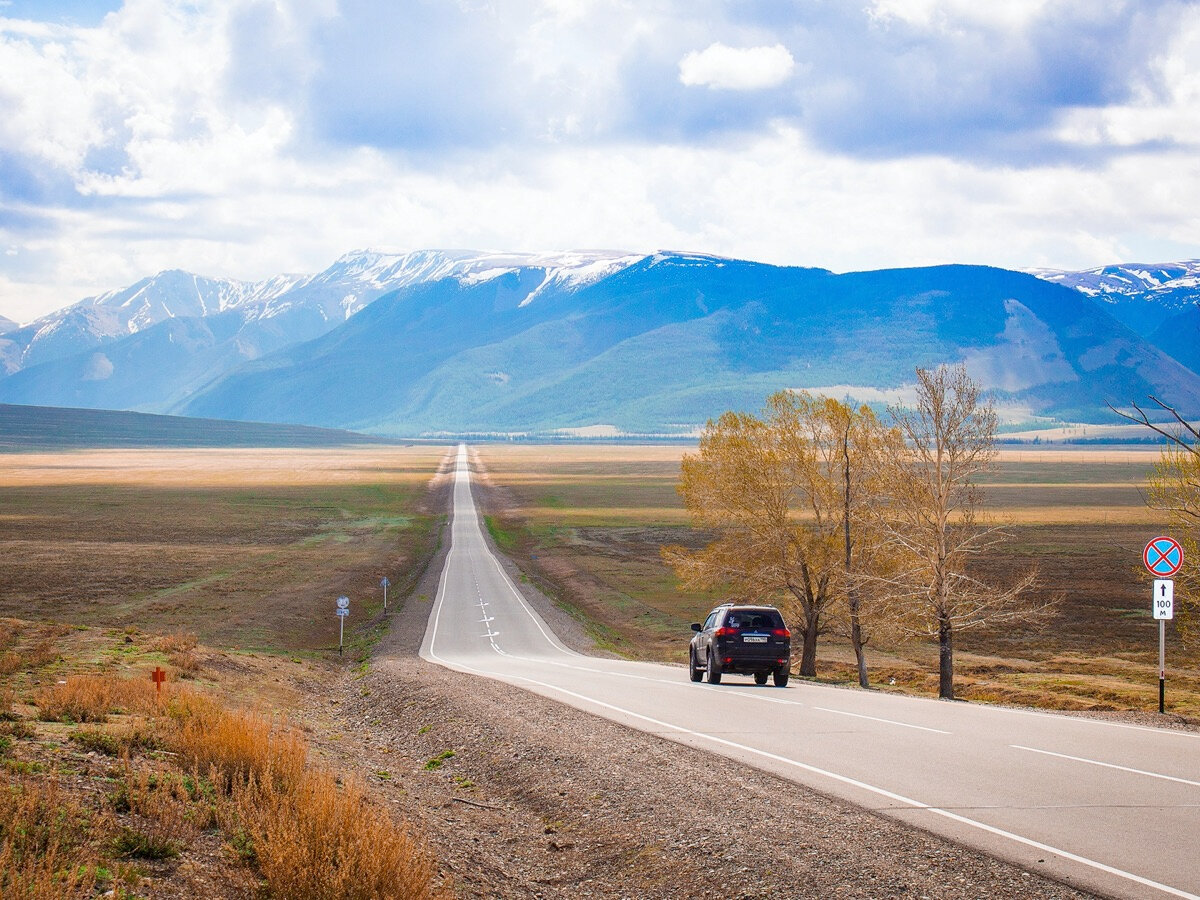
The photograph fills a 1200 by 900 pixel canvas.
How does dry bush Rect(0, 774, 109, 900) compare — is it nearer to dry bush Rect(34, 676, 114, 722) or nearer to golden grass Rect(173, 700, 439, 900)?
golden grass Rect(173, 700, 439, 900)

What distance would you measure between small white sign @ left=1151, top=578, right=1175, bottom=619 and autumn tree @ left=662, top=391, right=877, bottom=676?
44.0ft

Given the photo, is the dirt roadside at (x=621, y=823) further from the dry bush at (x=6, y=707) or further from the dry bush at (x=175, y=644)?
the dry bush at (x=175, y=644)

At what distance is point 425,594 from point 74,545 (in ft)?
89.3

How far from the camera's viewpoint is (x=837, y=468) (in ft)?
116

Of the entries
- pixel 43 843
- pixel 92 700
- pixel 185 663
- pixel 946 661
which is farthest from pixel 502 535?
pixel 43 843

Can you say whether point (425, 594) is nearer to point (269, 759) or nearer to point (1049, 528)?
point (269, 759)

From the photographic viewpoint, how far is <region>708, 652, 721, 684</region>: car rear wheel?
917 inches

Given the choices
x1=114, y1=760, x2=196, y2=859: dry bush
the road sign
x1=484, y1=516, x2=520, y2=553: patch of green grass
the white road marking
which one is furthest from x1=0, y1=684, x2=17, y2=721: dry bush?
x1=484, y1=516, x2=520, y2=553: patch of green grass

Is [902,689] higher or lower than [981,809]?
lower

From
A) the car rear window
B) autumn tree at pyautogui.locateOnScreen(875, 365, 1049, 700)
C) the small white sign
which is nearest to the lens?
the small white sign

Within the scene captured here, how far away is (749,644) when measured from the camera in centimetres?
2331

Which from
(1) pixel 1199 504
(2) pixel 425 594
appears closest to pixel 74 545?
(2) pixel 425 594

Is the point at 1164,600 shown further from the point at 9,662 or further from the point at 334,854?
the point at 9,662

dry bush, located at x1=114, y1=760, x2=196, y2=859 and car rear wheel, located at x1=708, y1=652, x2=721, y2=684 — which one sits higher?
dry bush, located at x1=114, y1=760, x2=196, y2=859
